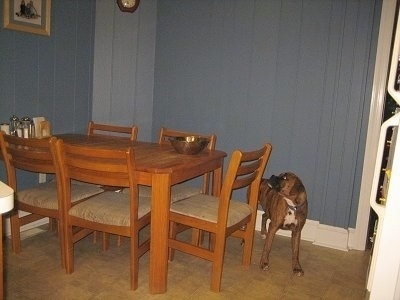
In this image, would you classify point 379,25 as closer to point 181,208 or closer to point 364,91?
point 364,91

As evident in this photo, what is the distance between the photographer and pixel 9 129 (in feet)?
8.80

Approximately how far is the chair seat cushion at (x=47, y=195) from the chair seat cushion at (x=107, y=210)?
171 mm

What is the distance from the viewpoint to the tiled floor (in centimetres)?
218

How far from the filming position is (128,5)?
3.28 metres

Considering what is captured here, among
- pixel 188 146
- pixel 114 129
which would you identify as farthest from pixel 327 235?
pixel 114 129

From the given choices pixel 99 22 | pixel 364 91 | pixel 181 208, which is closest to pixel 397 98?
pixel 181 208

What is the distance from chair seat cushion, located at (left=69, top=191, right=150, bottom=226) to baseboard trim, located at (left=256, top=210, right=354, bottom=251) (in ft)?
5.01

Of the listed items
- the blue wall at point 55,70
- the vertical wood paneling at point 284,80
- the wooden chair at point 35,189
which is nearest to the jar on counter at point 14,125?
the blue wall at point 55,70

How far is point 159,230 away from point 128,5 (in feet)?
6.96

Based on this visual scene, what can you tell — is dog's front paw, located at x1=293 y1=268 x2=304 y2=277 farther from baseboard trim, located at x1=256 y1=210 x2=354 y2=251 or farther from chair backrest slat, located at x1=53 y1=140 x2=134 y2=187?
chair backrest slat, located at x1=53 y1=140 x2=134 y2=187

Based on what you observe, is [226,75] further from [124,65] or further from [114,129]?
[114,129]

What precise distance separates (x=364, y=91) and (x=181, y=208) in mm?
1704

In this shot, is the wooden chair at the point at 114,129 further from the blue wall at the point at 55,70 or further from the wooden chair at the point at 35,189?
the wooden chair at the point at 35,189

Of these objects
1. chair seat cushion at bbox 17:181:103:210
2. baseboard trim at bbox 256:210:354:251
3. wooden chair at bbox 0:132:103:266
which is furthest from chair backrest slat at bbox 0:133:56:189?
baseboard trim at bbox 256:210:354:251
